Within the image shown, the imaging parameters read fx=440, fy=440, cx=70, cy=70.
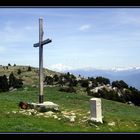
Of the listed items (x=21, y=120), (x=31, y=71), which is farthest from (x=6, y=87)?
(x=21, y=120)

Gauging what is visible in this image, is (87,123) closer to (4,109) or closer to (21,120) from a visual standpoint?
(21,120)

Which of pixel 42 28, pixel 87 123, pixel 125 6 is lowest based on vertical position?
pixel 87 123

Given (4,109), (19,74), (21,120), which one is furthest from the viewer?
(19,74)

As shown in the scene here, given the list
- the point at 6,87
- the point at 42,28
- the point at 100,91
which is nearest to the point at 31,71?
the point at 6,87

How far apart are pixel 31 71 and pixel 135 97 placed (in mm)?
12452

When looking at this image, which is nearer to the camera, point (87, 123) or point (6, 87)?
point (87, 123)

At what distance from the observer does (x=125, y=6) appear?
362cm

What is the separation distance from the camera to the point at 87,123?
9000 millimetres
